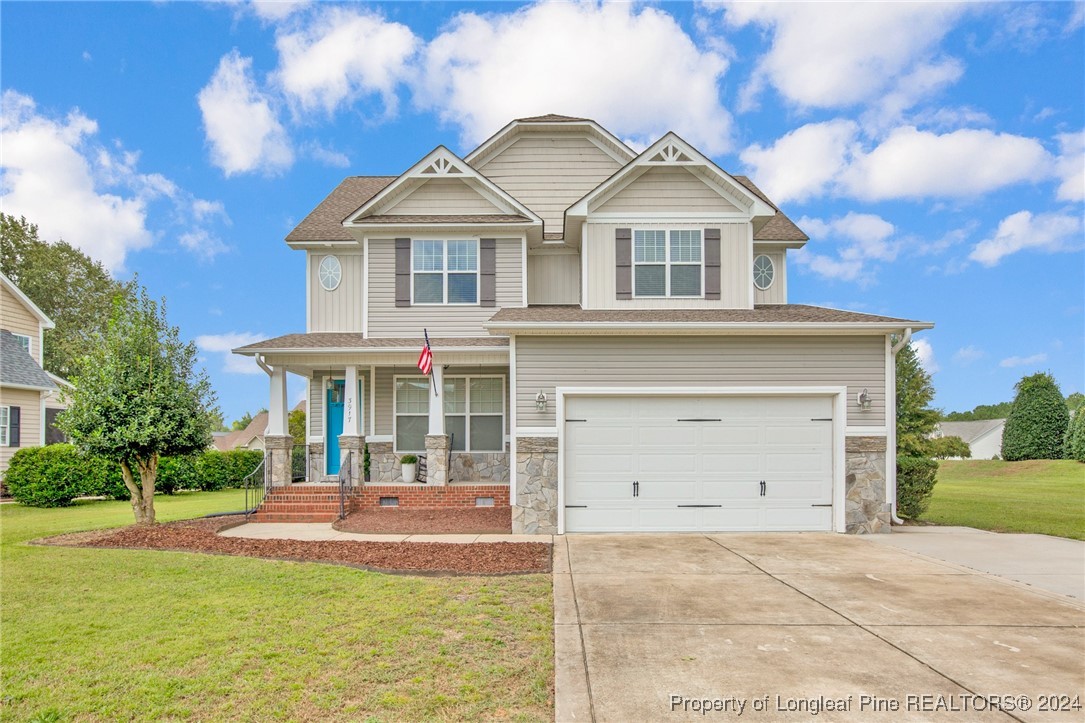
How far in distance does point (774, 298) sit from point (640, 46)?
713 cm

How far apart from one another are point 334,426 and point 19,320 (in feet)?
53.8

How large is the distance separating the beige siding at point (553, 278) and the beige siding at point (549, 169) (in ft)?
4.84

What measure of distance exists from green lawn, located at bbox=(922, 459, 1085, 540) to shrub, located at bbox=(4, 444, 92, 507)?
22227 mm

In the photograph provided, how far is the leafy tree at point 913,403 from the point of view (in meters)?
30.0

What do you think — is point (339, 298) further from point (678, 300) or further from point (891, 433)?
point (891, 433)

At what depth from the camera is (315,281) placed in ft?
54.2

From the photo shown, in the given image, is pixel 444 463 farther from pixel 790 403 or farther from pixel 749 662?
pixel 749 662

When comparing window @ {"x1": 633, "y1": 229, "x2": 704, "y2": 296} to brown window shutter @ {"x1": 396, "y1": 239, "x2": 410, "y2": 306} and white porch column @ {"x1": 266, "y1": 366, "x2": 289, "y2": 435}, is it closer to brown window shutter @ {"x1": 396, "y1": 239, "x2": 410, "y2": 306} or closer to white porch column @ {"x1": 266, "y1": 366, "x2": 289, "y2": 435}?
brown window shutter @ {"x1": 396, "y1": 239, "x2": 410, "y2": 306}

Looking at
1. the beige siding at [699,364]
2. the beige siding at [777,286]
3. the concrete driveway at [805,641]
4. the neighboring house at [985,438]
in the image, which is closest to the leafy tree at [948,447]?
the neighboring house at [985,438]

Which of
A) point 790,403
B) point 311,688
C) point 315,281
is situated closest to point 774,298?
point 790,403

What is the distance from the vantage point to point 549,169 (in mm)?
17047

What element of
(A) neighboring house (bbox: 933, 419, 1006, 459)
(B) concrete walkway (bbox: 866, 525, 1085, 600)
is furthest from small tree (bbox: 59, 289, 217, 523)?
(A) neighboring house (bbox: 933, 419, 1006, 459)

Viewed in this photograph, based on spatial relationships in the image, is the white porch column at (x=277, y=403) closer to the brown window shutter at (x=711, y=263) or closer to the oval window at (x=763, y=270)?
the brown window shutter at (x=711, y=263)

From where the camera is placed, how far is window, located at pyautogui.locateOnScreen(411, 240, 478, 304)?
49.9 ft
